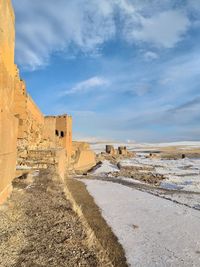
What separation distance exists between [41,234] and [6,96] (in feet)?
7.38

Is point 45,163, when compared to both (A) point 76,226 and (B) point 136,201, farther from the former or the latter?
(A) point 76,226

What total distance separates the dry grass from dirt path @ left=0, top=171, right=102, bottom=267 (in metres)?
0.22

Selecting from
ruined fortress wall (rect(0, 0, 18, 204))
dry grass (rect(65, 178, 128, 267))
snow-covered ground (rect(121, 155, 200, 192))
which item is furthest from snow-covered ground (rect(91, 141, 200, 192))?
ruined fortress wall (rect(0, 0, 18, 204))

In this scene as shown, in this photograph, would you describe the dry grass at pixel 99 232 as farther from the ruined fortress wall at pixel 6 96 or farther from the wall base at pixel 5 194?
the ruined fortress wall at pixel 6 96

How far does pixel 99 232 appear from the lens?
7359 mm

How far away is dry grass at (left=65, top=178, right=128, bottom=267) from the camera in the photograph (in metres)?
4.57

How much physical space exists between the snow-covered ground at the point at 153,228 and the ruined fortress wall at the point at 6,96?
8.50 ft

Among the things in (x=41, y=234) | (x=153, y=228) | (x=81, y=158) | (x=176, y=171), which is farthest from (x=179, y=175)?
(x=41, y=234)

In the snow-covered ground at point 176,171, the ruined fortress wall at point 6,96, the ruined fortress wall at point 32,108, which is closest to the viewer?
the ruined fortress wall at point 6,96

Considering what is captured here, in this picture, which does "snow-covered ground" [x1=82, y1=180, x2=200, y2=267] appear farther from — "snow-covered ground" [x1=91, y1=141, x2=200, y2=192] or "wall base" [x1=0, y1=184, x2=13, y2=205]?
"snow-covered ground" [x1=91, y1=141, x2=200, y2=192]

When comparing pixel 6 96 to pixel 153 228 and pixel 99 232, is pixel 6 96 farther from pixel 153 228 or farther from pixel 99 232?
pixel 153 228

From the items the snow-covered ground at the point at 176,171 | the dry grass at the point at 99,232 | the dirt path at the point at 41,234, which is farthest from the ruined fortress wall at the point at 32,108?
the snow-covered ground at the point at 176,171

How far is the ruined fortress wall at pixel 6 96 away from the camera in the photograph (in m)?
4.82

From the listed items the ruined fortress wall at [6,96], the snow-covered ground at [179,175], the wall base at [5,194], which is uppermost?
the ruined fortress wall at [6,96]
